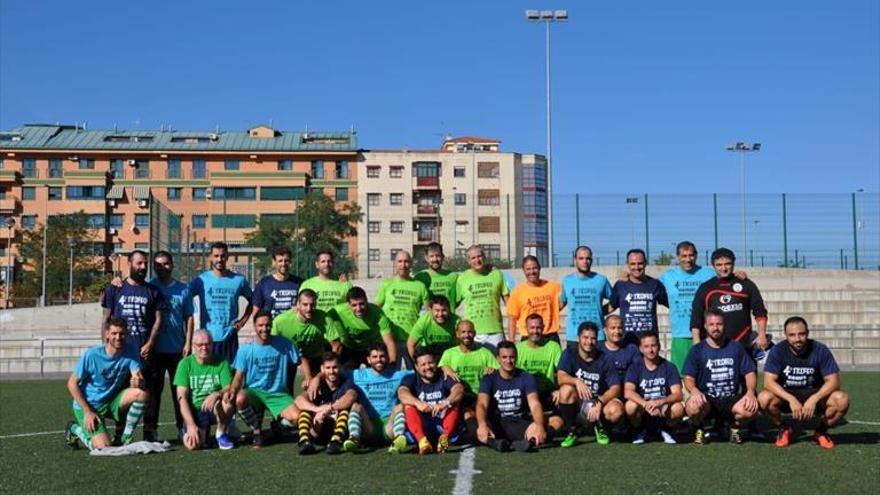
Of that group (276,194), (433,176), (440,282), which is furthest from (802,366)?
(276,194)

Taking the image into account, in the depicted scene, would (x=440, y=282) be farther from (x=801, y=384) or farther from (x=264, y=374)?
(x=801, y=384)

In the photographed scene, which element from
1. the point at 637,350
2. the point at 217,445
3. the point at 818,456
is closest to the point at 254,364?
the point at 217,445

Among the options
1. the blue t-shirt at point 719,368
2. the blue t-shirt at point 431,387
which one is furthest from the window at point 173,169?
the blue t-shirt at point 719,368

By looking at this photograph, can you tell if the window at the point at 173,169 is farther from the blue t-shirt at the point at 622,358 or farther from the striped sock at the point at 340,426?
the blue t-shirt at the point at 622,358

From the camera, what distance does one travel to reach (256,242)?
54500mm

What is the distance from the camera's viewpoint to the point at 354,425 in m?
7.62

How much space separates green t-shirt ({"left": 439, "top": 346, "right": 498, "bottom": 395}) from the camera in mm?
8227

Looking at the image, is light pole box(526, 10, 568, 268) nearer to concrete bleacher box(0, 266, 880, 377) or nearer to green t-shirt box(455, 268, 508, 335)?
concrete bleacher box(0, 266, 880, 377)

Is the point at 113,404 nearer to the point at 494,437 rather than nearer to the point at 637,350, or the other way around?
the point at 494,437

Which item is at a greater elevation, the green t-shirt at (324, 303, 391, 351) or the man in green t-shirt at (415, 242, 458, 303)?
the man in green t-shirt at (415, 242, 458, 303)

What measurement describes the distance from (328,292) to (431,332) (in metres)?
1.19

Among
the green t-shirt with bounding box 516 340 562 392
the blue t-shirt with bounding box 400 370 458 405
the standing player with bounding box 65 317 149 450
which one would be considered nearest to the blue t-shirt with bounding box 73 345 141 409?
the standing player with bounding box 65 317 149 450

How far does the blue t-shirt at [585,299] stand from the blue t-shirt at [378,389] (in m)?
1.96

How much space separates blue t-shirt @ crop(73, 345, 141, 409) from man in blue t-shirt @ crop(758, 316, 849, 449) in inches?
224
